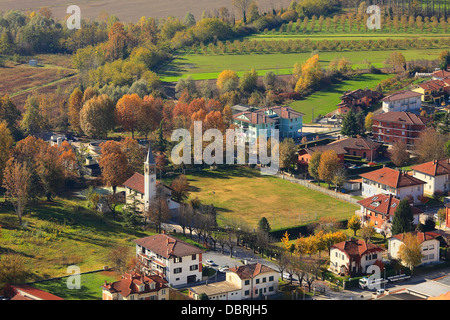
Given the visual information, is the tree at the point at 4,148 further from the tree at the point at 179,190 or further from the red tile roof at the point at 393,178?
the red tile roof at the point at 393,178

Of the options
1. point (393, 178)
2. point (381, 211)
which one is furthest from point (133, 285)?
point (393, 178)

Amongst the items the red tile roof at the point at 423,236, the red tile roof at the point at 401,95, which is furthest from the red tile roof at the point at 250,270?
the red tile roof at the point at 401,95

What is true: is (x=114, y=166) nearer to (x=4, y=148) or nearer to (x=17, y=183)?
(x=17, y=183)

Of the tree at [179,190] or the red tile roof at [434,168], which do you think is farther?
the red tile roof at [434,168]

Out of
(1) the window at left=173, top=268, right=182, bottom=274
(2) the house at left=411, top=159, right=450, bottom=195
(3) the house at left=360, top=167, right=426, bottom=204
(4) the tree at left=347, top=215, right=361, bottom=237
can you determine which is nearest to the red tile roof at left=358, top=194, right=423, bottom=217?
(4) the tree at left=347, top=215, right=361, bottom=237

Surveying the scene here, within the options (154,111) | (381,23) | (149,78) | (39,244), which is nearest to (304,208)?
(39,244)

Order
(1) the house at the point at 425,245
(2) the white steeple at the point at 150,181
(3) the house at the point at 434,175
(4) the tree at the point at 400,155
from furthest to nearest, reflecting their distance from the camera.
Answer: (4) the tree at the point at 400,155
(3) the house at the point at 434,175
(2) the white steeple at the point at 150,181
(1) the house at the point at 425,245
